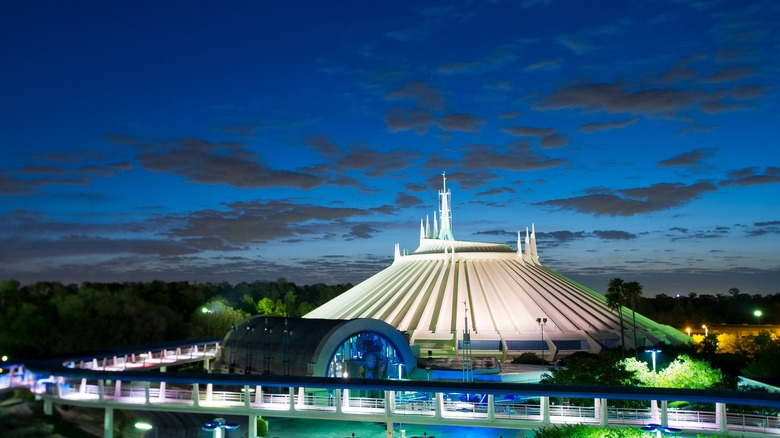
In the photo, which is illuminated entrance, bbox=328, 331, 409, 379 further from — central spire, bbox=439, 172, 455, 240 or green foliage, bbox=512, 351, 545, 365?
central spire, bbox=439, 172, 455, 240

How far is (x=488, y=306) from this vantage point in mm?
52438

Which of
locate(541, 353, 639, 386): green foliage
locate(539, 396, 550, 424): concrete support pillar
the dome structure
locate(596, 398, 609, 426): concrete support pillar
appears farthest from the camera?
the dome structure

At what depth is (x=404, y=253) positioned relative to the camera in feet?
228

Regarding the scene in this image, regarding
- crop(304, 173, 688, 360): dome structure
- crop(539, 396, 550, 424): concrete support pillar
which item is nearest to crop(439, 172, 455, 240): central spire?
crop(304, 173, 688, 360): dome structure

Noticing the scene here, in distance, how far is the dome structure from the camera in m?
47.3

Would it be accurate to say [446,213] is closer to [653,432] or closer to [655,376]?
[655,376]

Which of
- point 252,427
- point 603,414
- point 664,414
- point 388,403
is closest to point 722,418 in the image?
point 664,414

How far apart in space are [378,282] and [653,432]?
4264cm

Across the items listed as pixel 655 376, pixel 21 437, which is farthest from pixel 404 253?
pixel 21 437

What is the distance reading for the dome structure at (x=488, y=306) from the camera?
47312 millimetres

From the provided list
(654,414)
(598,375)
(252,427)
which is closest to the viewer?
(654,414)

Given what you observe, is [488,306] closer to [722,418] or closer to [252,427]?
[252,427]

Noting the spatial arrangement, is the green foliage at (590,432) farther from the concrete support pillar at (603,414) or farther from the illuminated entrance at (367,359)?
the illuminated entrance at (367,359)

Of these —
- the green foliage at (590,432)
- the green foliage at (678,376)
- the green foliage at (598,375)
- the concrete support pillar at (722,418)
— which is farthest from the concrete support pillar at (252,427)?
the green foliage at (678,376)
